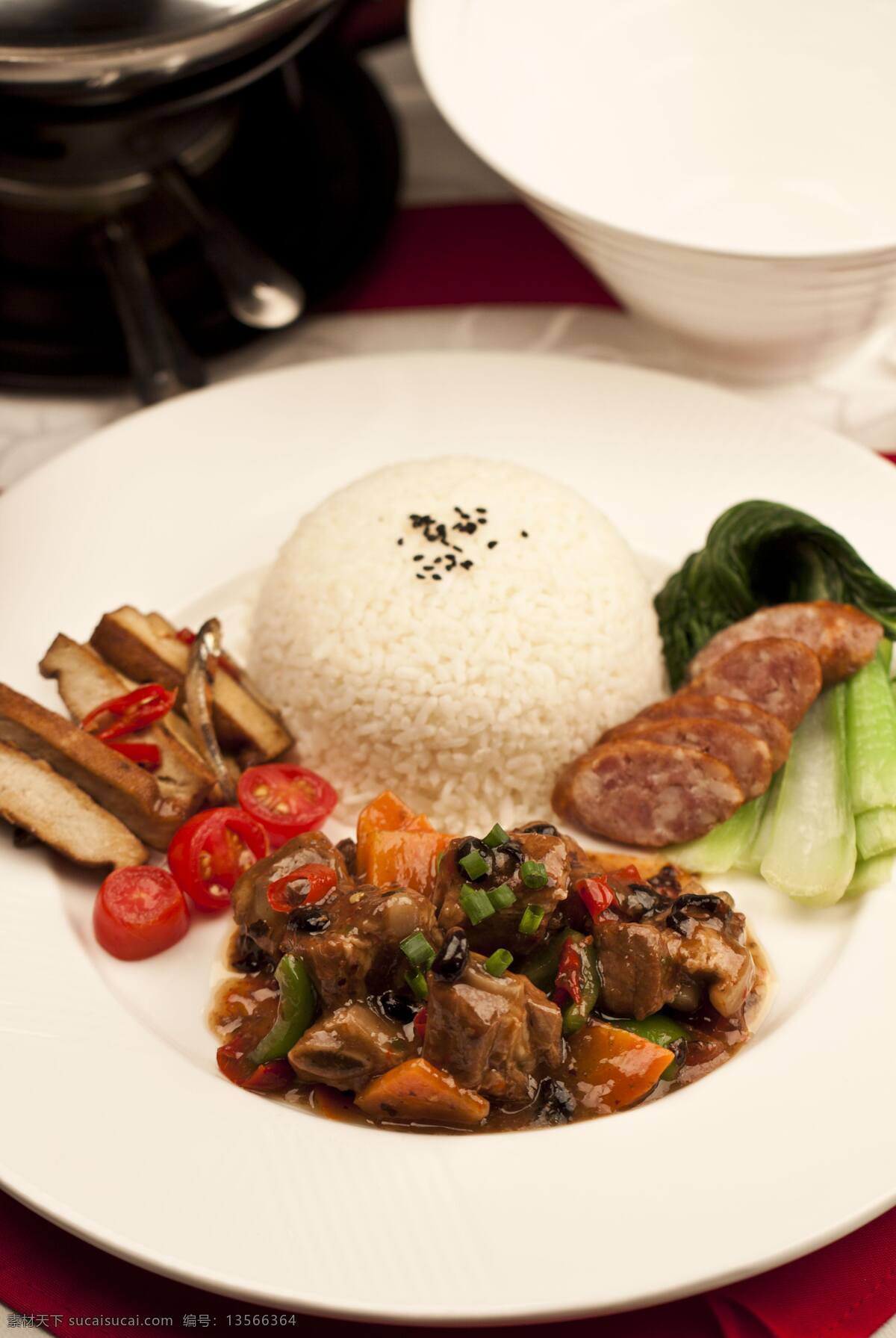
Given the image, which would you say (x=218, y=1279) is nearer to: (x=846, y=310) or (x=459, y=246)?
(x=846, y=310)

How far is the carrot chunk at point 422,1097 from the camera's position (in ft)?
9.61

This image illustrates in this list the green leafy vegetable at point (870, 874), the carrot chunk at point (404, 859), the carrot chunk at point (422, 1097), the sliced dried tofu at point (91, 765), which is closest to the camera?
the carrot chunk at point (422, 1097)

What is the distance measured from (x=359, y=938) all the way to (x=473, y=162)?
14.4 ft

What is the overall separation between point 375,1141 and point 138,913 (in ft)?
3.02

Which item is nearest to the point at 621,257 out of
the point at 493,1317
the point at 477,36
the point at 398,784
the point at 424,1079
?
the point at 477,36

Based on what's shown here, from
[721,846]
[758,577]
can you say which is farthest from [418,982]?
[758,577]

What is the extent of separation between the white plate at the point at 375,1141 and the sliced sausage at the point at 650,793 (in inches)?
10.7

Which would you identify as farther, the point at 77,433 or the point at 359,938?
the point at 77,433

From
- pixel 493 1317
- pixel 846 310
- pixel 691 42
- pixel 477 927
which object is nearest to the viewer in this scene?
pixel 493 1317

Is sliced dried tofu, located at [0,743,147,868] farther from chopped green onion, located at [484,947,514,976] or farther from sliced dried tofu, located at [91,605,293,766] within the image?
chopped green onion, located at [484,947,514,976]

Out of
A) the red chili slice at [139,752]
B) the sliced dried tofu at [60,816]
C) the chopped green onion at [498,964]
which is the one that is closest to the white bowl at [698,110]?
the red chili slice at [139,752]

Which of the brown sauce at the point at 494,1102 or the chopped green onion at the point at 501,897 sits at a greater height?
the chopped green onion at the point at 501,897

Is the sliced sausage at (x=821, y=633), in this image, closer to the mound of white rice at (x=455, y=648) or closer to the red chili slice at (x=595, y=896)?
the mound of white rice at (x=455, y=648)

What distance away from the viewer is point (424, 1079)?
9.60 ft
